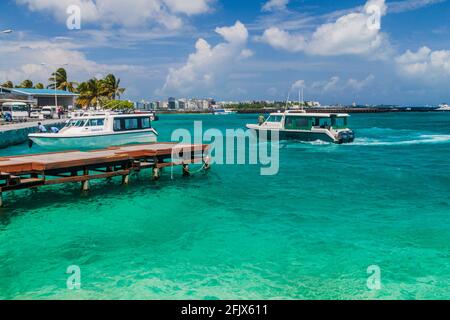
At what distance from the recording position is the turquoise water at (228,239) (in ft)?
33.8

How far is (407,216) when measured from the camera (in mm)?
16328

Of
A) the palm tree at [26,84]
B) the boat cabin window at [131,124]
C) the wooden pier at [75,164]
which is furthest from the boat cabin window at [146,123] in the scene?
the palm tree at [26,84]

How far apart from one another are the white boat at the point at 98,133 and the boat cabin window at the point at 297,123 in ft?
44.6

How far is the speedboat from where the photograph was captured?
1663 inches

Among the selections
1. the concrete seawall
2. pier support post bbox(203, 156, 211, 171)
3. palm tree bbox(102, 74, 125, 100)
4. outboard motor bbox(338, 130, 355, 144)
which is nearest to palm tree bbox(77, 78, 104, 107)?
palm tree bbox(102, 74, 125, 100)

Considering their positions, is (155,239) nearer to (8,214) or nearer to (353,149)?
(8,214)

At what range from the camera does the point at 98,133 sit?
35.3 m

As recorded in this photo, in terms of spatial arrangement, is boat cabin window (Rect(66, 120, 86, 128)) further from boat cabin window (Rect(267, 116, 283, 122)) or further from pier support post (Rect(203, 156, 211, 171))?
boat cabin window (Rect(267, 116, 283, 122))

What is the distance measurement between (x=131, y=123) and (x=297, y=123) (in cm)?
1633

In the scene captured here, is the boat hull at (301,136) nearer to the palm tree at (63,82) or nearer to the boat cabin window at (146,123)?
the boat cabin window at (146,123)

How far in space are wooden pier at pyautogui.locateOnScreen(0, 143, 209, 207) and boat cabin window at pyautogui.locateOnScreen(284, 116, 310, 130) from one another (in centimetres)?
1914

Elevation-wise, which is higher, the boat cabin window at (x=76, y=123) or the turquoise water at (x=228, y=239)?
the boat cabin window at (x=76, y=123)

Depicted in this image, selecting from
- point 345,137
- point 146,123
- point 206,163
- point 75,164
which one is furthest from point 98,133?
point 345,137

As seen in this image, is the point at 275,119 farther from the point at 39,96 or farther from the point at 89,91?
the point at 89,91
